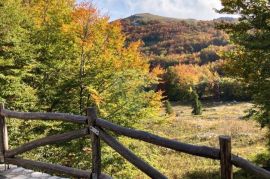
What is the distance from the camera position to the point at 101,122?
24.8 feet

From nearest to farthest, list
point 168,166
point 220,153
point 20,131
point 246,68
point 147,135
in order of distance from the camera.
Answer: point 220,153 → point 147,135 → point 20,131 → point 246,68 → point 168,166

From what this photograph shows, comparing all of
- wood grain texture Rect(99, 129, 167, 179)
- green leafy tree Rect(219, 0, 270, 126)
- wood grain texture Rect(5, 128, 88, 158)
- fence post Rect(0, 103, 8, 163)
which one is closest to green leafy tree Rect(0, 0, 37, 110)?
fence post Rect(0, 103, 8, 163)

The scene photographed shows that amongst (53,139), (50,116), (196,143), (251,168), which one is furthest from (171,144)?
(196,143)

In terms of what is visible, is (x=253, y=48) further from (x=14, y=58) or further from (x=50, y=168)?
(x=50, y=168)

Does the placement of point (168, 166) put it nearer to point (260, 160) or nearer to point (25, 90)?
point (260, 160)

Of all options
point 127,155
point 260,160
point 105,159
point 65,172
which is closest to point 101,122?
point 127,155

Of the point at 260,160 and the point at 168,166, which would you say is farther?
→ the point at 168,166

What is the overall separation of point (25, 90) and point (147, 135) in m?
12.7

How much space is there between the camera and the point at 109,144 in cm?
755

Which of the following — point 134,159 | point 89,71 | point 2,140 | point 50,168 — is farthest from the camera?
point 89,71

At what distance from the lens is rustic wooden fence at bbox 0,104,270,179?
607cm

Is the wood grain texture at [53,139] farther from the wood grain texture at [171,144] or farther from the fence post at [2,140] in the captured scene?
the wood grain texture at [171,144]

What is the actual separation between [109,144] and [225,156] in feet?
7.77

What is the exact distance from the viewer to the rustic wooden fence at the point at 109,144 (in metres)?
6.07
